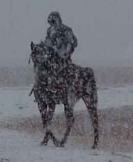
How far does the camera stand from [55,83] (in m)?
11.2

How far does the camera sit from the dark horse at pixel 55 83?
11.1 m

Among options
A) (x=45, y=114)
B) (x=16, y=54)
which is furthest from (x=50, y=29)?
(x=16, y=54)

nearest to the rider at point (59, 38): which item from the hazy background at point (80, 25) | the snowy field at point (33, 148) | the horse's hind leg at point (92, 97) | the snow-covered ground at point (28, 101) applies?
the horse's hind leg at point (92, 97)

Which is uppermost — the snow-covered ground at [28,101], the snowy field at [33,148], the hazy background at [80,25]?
the snowy field at [33,148]

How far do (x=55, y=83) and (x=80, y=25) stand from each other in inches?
1866

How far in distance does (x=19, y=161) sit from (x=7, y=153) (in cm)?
64

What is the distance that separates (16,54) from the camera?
52.0m

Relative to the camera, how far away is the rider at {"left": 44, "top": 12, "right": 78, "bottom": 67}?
37.2 ft

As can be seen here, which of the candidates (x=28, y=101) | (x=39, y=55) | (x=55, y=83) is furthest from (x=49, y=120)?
(x=28, y=101)

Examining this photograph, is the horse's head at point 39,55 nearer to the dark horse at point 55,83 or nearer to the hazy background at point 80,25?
the dark horse at point 55,83

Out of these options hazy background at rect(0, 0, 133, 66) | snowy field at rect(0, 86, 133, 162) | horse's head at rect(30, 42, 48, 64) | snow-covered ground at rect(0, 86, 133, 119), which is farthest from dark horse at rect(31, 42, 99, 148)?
hazy background at rect(0, 0, 133, 66)

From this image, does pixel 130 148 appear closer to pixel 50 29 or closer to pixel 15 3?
pixel 50 29

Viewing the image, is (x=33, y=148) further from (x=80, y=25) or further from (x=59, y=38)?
(x=80, y=25)

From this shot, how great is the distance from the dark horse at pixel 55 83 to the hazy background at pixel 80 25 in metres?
37.7
